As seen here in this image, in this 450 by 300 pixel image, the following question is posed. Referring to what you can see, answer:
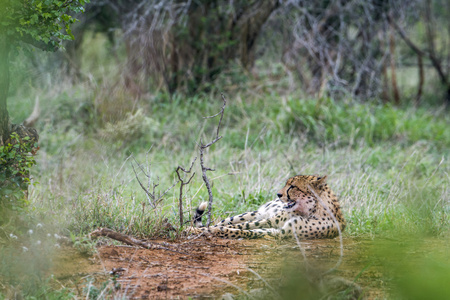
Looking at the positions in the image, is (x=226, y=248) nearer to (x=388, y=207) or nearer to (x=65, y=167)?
(x=388, y=207)

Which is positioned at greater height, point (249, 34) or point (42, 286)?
point (249, 34)

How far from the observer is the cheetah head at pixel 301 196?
4.21 metres

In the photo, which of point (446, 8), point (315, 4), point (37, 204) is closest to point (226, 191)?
point (37, 204)

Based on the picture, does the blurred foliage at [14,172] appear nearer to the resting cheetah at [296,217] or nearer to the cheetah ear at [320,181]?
the resting cheetah at [296,217]

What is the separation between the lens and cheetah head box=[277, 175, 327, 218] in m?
4.21

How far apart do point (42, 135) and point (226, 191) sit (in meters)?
3.34

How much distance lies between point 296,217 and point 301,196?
0.18m

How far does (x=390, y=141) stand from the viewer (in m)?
7.90

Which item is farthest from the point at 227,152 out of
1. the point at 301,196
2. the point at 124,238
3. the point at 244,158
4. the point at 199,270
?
the point at 199,270

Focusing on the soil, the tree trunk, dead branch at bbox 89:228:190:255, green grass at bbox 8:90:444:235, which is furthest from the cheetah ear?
the tree trunk

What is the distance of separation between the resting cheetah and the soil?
0.31 m

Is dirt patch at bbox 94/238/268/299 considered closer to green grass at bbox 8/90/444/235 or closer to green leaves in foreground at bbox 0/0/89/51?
green grass at bbox 8/90/444/235

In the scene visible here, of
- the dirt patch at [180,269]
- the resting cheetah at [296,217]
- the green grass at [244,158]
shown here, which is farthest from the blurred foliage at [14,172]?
the resting cheetah at [296,217]

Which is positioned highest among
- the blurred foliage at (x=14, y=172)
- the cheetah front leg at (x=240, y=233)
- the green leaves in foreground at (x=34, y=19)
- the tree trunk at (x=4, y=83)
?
the green leaves in foreground at (x=34, y=19)
